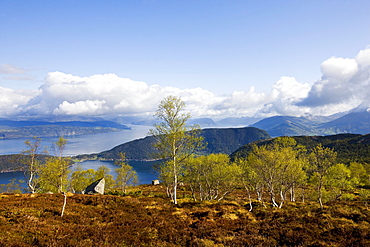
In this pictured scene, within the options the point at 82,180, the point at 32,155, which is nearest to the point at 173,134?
the point at 32,155

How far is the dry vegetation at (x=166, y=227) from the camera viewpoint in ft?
41.7

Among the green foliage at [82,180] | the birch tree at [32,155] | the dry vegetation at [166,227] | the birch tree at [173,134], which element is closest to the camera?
the dry vegetation at [166,227]

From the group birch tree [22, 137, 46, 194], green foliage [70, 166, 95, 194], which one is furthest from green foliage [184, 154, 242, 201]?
green foliage [70, 166, 95, 194]

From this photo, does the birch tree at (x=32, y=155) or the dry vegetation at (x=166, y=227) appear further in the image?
the birch tree at (x=32, y=155)

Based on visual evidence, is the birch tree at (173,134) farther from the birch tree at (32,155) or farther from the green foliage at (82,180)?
the green foliage at (82,180)

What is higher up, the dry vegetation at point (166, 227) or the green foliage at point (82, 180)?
the dry vegetation at point (166, 227)

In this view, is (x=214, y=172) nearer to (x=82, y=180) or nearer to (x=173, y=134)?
(x=173, y=134)

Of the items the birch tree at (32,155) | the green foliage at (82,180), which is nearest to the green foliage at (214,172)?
the birch tree at (32,155)

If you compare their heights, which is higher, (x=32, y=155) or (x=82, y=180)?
(x=32, y=155)

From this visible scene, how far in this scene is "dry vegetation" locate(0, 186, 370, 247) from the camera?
12711 millimetres

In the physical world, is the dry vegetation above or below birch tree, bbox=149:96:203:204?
below

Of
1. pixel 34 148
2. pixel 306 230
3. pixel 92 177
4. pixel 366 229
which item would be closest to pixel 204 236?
pixel 306 230

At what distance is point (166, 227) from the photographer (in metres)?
16.7

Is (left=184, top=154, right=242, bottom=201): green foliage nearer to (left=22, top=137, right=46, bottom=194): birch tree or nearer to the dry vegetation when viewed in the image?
the dry vegetation
